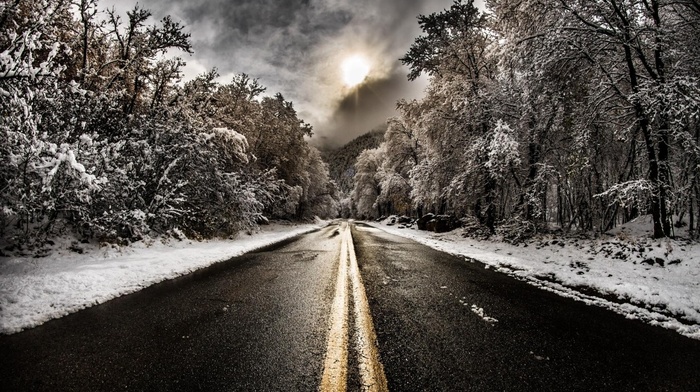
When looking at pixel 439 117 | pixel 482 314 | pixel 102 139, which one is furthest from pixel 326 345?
pixel 439 117

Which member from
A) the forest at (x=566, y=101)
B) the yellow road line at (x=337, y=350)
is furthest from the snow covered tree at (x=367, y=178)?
the yellow road line at (x=337, y=350)

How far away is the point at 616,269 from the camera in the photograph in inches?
268

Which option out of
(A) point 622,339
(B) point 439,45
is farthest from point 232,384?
(B) point 439,45

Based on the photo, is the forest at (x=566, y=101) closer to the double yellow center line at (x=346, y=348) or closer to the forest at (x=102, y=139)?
the double yellow center line at (x=346, y=348)

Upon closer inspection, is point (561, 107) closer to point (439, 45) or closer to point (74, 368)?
point (439, 45)

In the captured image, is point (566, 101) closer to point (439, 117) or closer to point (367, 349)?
point (439, 117)

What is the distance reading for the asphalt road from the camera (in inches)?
88.5

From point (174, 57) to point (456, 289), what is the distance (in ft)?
42.9

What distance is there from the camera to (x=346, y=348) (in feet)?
8.74

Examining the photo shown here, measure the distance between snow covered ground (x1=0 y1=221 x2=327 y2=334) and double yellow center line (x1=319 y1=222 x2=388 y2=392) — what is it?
3.29m

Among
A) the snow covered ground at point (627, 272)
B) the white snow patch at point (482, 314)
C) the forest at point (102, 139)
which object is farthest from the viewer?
the forest at point (102, 139)

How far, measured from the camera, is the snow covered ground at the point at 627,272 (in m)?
4.14

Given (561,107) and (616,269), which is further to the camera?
(561,107)

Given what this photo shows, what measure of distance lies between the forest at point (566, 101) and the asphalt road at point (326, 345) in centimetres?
577
